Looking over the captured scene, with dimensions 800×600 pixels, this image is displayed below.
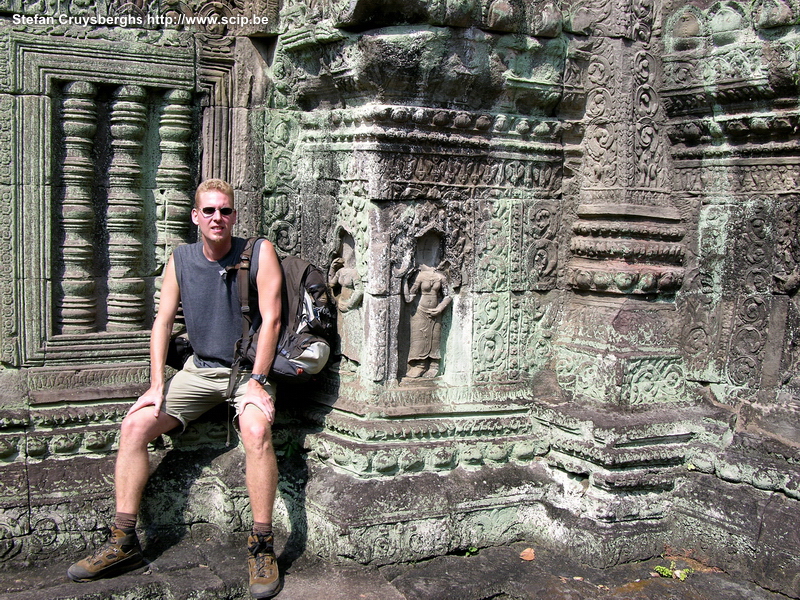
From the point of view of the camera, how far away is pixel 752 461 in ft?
16.2

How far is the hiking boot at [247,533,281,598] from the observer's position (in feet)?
14.0

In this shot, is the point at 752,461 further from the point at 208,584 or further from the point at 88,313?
the point at 88,313

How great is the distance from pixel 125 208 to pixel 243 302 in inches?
45.0

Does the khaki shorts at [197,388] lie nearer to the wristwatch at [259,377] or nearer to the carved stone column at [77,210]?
the wristwatch at [259,377]

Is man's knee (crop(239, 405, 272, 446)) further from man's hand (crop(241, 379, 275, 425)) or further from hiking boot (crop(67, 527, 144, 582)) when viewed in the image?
hiking boot (crop(67, 527, 144, 582))

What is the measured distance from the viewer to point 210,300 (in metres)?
4.82

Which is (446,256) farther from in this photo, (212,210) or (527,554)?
(527,554)

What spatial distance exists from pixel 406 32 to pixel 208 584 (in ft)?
10.4

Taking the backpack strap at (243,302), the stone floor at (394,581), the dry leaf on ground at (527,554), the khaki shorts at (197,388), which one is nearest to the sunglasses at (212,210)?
the backpack strap at (243,302)

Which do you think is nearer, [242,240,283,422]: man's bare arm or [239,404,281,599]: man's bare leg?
[239,404,281,599]: man's bare leg

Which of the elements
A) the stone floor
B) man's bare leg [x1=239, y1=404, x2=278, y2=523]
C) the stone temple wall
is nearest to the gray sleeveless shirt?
man's bare leg [x1=239, y1=404, x2=278, y2=523]

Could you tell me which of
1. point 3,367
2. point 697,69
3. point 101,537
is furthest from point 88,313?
point 697,69

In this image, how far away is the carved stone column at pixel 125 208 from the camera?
5191 mm

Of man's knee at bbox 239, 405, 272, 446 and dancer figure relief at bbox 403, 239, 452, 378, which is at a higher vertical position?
dancer figure relief at bbox 403, 239, 452, 378
